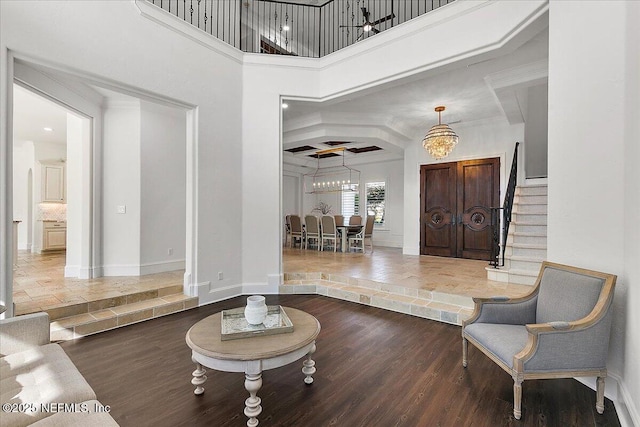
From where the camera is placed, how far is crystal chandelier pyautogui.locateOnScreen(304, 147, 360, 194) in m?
9.99

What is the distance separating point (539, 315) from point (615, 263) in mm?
637

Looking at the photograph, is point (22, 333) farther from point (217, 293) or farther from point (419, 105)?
point (419, 105)

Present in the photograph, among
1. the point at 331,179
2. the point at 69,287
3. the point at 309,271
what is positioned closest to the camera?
the point at 69,287

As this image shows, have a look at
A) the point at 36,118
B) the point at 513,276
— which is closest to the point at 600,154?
the point at 513,276

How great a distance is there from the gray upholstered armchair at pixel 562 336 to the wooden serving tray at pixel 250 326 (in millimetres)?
1493

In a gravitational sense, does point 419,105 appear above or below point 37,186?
above

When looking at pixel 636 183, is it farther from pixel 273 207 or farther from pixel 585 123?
pixel 273 207

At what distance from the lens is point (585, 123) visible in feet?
7.46

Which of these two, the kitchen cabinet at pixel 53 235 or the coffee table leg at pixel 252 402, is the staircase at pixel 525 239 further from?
the kitchen cabinet at pixel 53 235

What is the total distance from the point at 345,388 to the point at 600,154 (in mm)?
2553

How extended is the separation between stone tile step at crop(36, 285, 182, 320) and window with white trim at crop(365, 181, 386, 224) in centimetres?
699

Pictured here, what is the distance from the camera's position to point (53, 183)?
780cm

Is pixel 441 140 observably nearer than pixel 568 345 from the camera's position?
No

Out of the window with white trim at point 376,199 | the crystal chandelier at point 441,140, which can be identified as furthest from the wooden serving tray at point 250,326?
the window with white trim at point 376,199
